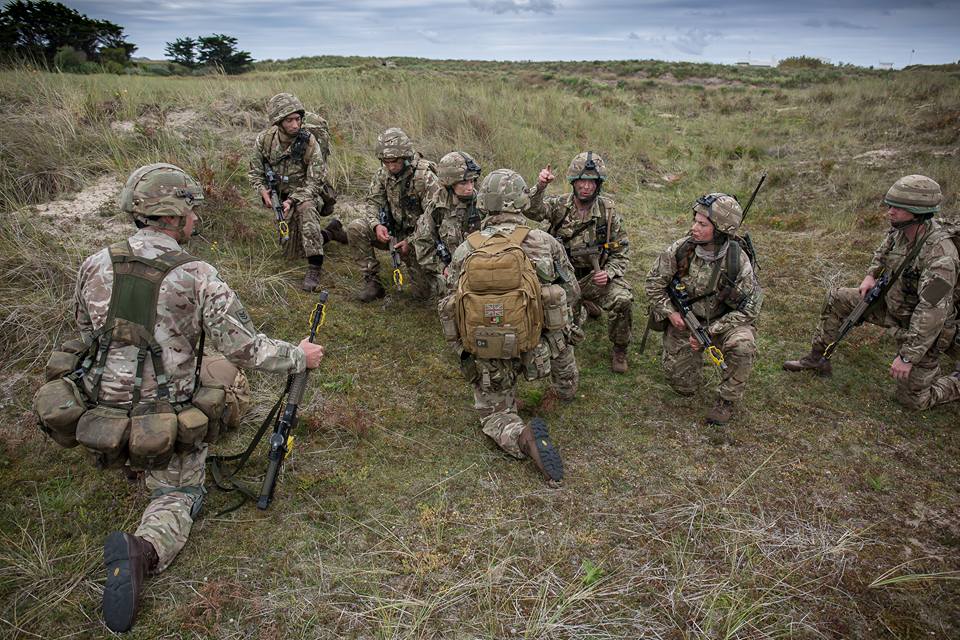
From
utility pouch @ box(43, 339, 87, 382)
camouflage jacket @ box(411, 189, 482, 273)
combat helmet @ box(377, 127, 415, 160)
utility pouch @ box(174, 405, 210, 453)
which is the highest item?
combat helmet @ box(377, 127, 415, 160)

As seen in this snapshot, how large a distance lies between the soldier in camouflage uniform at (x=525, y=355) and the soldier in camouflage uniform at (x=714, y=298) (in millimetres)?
1047

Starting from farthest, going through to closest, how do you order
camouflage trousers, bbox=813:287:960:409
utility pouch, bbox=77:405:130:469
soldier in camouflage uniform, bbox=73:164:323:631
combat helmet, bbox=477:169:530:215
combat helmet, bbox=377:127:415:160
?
combat helmet, bbox=377:127:415:160 → camouflage trousers, bbox=813:287:960:409 → combat helmet, bbox=477:169:530:215 → soldier in camouflage uniform, bbox=73:164:323:631 → utility pouch, bbox=77:405:130:469

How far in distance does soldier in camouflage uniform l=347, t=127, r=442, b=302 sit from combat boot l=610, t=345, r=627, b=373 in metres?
2.27

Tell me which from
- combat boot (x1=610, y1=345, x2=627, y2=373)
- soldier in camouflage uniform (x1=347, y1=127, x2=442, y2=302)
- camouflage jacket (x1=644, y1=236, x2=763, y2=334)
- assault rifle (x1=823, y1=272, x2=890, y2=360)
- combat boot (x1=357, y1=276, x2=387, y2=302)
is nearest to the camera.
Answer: camouflage jacket (x1=644, y1=236, x2=763, y2=334)

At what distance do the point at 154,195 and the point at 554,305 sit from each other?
8.90ft

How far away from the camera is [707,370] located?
5551 mm

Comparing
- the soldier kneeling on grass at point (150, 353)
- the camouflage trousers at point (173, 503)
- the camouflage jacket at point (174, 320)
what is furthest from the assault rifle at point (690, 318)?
the camouflage trousers at point (173, 503)

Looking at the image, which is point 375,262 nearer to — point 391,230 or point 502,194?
point 391,230

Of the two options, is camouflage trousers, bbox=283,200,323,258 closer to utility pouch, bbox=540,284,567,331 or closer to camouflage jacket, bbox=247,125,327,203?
camouflage jacket, bbox=247,125,327,203

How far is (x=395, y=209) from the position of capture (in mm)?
6352

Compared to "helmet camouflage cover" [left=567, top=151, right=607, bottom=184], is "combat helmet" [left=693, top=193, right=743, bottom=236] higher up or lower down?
lower down

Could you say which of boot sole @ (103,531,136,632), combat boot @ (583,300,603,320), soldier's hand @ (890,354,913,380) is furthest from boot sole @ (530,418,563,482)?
soldier's hand @ (890,354,913,380)

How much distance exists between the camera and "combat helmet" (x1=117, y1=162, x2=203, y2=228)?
9.93ft

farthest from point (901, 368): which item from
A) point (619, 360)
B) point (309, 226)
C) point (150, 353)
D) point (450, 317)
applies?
point (309, 226)
